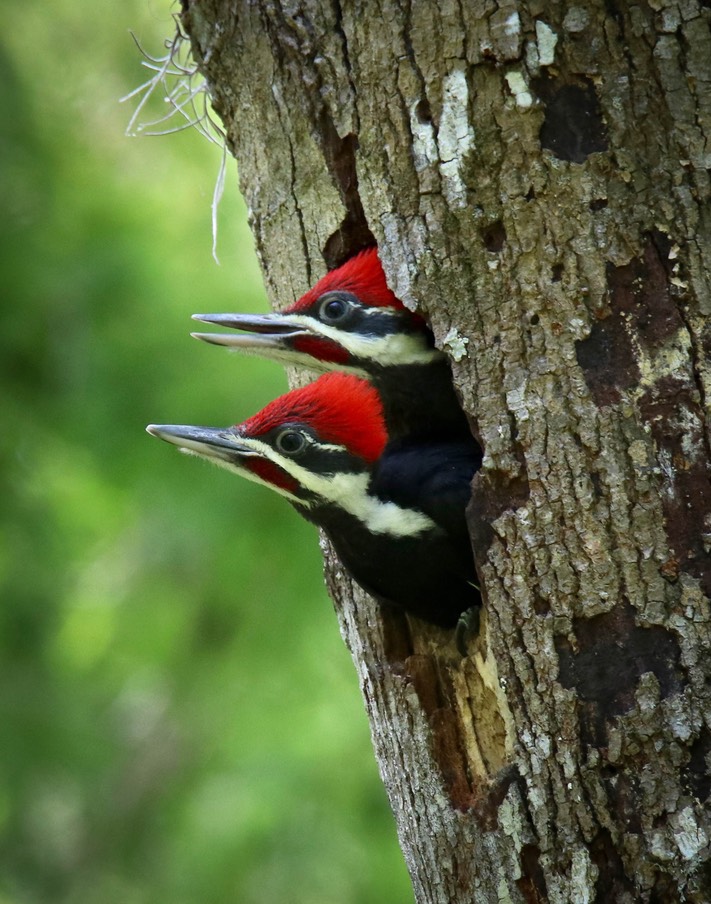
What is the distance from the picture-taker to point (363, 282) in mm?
2969

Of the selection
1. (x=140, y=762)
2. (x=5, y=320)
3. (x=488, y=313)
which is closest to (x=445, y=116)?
(x=488, y=313)

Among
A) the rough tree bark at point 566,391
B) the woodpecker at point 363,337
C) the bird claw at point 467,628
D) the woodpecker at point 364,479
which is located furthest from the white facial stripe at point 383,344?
the bird claw at point 467,628

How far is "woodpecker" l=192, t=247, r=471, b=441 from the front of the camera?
9.79 feet

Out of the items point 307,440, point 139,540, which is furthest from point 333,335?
point 139,540

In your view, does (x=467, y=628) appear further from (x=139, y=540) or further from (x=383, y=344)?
(x=139, y=540)

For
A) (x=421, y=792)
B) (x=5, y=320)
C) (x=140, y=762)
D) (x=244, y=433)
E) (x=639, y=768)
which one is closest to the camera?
(x=639, y=768)

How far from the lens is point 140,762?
271 inches

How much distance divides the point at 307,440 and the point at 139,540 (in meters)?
3.10

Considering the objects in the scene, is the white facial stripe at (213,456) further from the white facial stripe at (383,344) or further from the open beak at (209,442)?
the white facial stripe at (383,344)

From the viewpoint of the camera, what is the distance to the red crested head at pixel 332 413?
2908 millimetres

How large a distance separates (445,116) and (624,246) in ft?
1.64

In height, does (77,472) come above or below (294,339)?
above

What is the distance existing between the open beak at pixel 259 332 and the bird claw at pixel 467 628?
83cm

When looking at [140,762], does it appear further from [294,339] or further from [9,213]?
[294,339]
